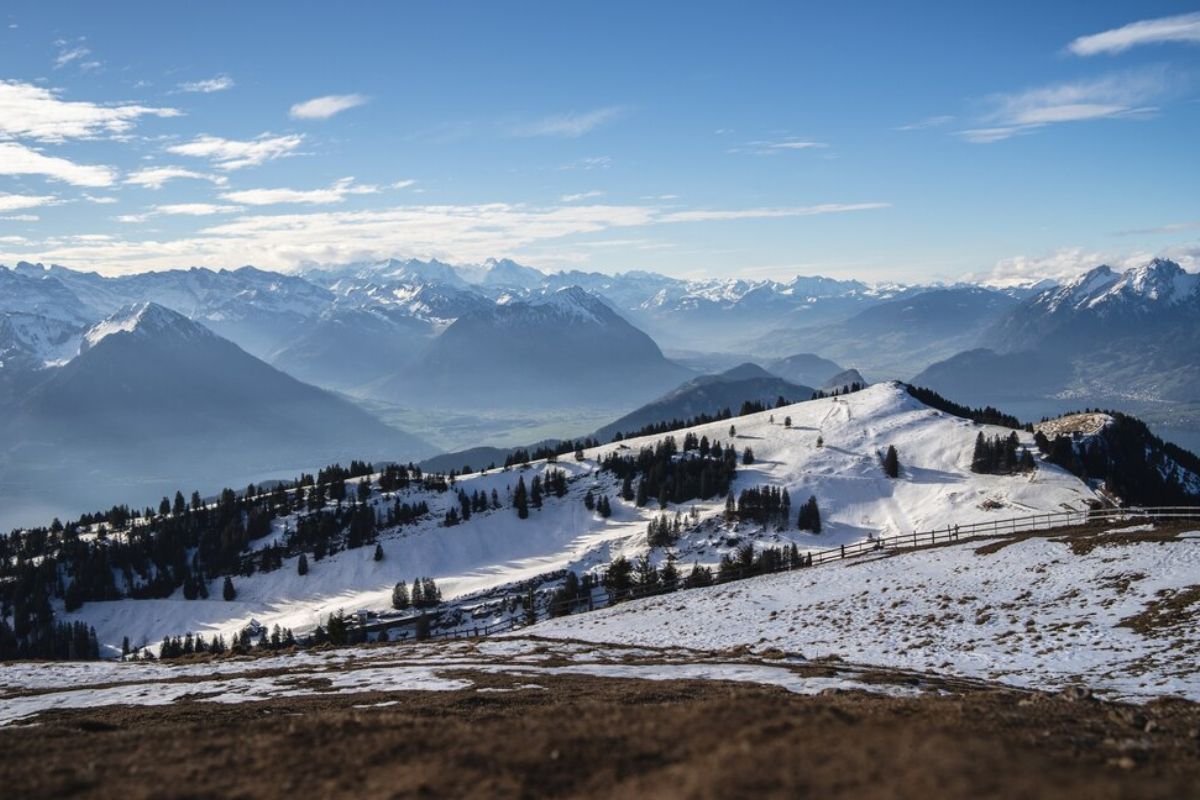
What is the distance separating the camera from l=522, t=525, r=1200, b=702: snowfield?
2766cm

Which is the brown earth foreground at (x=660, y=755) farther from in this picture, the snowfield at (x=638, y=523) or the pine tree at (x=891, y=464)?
the pine tree at (x=891, y=464)

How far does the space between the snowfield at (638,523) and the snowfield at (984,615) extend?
2419 inches

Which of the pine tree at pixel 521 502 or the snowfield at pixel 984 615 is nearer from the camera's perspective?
the snowfield at pixel 984 615

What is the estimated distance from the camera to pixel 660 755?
12.4m

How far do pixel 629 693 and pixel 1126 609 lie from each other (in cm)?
2356

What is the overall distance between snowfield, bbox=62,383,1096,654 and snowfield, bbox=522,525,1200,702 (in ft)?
202

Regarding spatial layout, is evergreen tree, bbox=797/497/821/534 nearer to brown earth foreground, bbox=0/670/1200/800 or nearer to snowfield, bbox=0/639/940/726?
snowfield, bbox=0/639/940/726

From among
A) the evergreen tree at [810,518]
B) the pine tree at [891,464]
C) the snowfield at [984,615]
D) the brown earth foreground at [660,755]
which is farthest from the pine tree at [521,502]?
the brown earth foreground at [660,755]

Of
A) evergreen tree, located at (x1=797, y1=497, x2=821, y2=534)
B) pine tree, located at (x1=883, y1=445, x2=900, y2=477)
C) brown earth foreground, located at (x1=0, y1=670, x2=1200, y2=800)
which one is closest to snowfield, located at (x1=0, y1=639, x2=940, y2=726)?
brown earth foreground, located at (x1=0, y1=670, x2=1200, y2=800)

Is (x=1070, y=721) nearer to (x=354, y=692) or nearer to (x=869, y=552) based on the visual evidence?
(x=354, y=692)

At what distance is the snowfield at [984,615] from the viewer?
90.7ft

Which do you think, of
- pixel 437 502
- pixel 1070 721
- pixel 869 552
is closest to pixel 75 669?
pixel 1070 721

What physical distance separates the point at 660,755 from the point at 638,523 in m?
126

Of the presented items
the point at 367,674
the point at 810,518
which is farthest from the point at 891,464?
the point at 367,674
